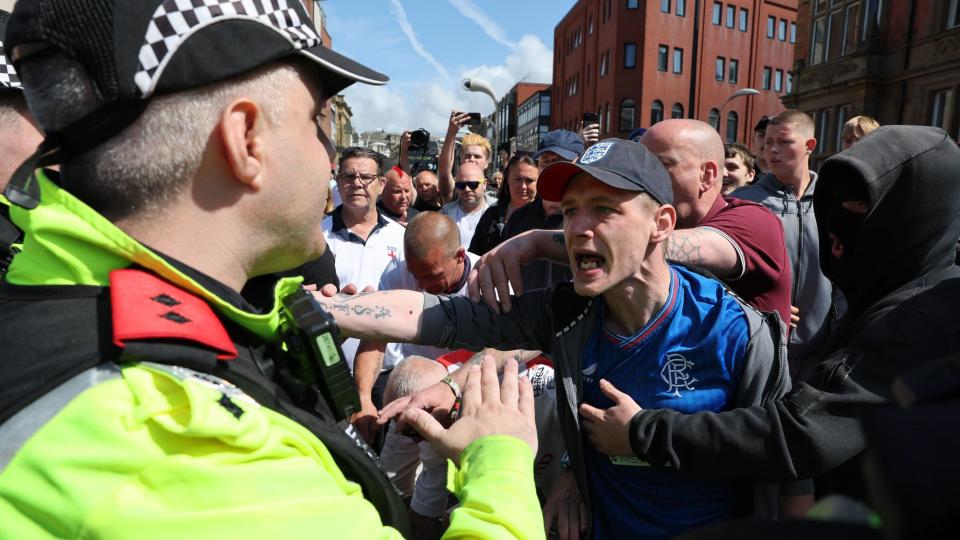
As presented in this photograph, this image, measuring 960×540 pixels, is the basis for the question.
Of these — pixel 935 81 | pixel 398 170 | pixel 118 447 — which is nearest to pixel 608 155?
pixel 118 447

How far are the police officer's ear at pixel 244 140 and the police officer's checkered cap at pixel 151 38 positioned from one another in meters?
0.07

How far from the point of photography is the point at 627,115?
1719 inches

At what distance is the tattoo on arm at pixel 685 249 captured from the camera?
99.4 inches

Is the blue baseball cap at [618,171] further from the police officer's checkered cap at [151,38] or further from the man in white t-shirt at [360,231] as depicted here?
the man in white t-shirt at [360,231]

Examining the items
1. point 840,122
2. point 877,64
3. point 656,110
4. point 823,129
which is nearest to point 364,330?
point 877,64

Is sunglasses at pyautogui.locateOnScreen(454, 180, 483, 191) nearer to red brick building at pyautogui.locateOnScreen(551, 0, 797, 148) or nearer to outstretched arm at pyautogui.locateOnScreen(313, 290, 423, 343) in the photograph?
outstretched arm at pyautogui.locateOnScreen(313, 290, 423, 343)

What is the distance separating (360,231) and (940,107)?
25.8 metres

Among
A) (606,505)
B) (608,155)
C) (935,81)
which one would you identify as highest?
(935,81)

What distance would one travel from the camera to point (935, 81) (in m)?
22.2

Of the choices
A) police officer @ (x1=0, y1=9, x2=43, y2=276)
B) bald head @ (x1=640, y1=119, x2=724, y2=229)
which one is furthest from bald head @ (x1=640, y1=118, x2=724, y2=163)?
police officer @ (x1=0, y1=9, x2=43, y2=276)

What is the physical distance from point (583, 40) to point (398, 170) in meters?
49.6

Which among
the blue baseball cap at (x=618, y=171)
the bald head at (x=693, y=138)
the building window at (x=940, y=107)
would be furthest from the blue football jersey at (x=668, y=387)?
the building window at (x=940, y=107)

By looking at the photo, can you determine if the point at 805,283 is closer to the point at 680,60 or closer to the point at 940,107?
the point at 940,107

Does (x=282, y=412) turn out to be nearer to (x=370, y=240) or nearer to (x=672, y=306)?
(x=672, y=306)
